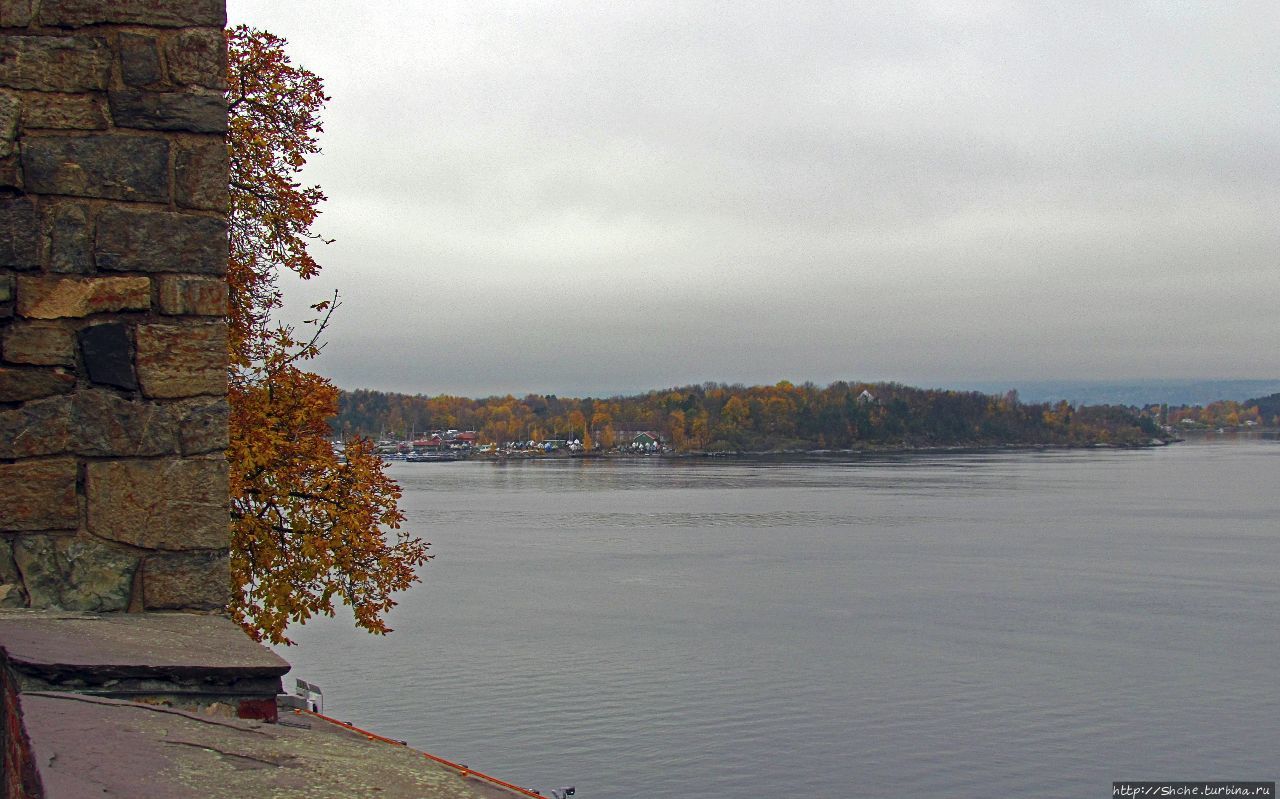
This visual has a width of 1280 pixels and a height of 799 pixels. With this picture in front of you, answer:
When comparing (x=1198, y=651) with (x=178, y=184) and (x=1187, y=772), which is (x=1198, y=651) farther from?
(x=178, y=184)

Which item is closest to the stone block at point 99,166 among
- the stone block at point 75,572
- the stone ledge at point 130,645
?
the stone block at point 75,572

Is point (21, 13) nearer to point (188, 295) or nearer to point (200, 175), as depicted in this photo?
point (200, 175)

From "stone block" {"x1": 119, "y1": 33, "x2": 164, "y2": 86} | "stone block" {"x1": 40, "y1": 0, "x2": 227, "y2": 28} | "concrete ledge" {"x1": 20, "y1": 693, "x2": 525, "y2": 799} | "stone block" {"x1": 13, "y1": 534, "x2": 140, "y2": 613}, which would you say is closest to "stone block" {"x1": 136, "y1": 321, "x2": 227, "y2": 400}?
"stone block" {"x1": 13, "y1": 534, "x2": 140, "y2": 613}

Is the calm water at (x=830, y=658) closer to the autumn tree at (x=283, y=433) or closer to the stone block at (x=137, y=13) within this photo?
the autumn tree at (x=283, y=433)

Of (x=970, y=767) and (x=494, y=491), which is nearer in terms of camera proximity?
(x=970, y=767)

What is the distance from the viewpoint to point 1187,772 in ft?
65.9

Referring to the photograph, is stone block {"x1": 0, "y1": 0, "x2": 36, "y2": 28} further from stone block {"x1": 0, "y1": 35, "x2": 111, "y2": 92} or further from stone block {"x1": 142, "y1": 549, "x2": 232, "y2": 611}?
stone block {"x1": 142, "y1": 549, "x2": 232, "y2": 611}

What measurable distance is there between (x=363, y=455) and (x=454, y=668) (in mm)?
15370

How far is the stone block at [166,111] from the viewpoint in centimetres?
394

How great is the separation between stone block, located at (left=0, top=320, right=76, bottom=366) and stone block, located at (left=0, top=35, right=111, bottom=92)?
73 cm

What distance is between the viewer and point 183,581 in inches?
154

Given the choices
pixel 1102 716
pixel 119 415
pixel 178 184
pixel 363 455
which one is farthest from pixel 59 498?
pixel 1102 716

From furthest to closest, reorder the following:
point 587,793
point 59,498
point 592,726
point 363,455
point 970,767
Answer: point 592,726 < point 970,767 < point 587,793 < point 363,455 < point 59,498

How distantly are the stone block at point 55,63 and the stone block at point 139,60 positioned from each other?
5 centimetres
